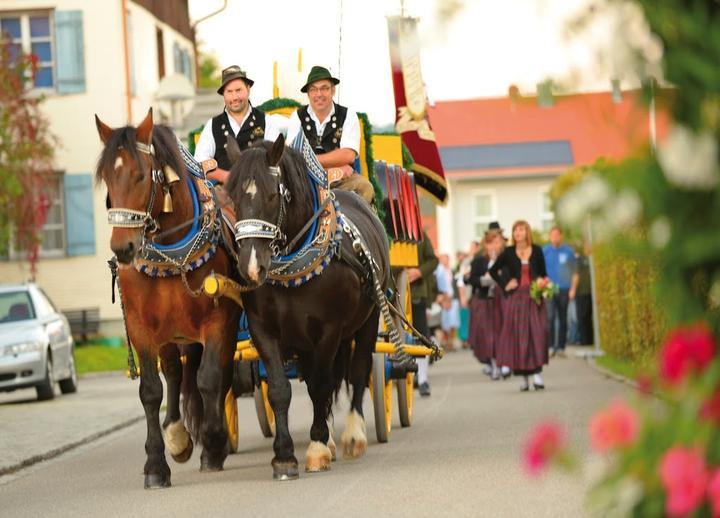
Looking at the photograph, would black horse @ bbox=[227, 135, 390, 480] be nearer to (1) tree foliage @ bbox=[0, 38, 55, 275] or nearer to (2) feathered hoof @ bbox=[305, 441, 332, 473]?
(2) feathered hoof @ bbox=[305, 441, 332, 473]

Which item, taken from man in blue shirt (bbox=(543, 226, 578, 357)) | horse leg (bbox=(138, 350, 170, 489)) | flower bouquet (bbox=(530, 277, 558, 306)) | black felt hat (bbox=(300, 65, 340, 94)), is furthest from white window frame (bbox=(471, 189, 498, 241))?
horse leg (bbox=(138, 350, 170, 489))

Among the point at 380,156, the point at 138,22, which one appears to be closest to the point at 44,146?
the point at 138,22

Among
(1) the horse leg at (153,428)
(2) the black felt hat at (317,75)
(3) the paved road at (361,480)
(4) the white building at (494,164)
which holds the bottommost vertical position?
(3) the paved road at (361,480)

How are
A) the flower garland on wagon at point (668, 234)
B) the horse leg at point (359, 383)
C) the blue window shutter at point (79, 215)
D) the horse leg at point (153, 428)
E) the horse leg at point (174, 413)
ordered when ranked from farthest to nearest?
the blue window shutter at point (79, 215)
the horse leg at point (359, 383)
the horse leg at point (174, 413)
the horse leg at point (153, 428)
the flower garland on wagon at point (668, 234)

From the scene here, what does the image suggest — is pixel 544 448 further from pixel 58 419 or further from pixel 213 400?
pixel 58 419

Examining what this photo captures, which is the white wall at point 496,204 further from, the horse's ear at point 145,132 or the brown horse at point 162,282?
the horse's ear at point 145,132

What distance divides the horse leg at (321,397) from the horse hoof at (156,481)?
34.6 inches

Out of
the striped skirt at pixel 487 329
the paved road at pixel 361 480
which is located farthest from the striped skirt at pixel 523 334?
the paved road at pixel 361 480

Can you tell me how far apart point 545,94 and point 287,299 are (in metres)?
6.98

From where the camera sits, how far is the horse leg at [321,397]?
31.7 feet

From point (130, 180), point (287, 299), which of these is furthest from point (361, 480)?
point (130, 180)

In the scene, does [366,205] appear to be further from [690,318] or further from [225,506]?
[690,318]

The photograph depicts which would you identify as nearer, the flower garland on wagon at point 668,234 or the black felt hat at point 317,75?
the flower garland on wagon at point 668,234

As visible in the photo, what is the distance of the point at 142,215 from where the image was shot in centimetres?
885
